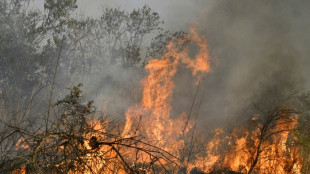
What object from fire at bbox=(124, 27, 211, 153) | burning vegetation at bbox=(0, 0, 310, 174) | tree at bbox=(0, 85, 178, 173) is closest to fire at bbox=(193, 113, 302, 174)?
burning vegetation at bbox=(0, 0, 310, 174)

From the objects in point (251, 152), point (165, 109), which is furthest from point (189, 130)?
point (251, 152)

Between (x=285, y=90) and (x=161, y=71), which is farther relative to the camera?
(x=161, y=71)

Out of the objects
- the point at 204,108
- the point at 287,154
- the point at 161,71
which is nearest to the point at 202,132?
the point at 204,108

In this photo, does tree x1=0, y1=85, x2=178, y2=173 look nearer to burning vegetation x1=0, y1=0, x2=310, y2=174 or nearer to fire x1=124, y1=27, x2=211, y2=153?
burning vegetation x1=0, y1=0, x2=310, y2=174

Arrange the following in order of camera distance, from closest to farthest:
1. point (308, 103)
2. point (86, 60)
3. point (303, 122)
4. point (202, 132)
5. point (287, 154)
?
point (287, 154)
point (303, 122)
point (308, 103)
point (202, 132)
point (86, 60)

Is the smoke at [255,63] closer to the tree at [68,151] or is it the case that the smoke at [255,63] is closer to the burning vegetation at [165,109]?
the burning vegetation at [165,109]

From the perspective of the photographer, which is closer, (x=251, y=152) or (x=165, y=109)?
(x=251, y=152)

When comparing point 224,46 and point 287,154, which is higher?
point 224,46

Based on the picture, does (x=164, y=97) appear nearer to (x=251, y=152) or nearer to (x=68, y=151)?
(x=251, y=152)

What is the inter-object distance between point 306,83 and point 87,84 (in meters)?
16.4

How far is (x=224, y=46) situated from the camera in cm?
1866

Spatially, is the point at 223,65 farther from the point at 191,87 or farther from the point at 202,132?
the point at 202,132

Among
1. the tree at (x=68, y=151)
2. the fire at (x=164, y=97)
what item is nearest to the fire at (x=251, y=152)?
the fire at (x=164, y=97)

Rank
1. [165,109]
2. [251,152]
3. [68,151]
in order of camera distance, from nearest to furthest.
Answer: [68,151]
[251,152]
[165,109]
